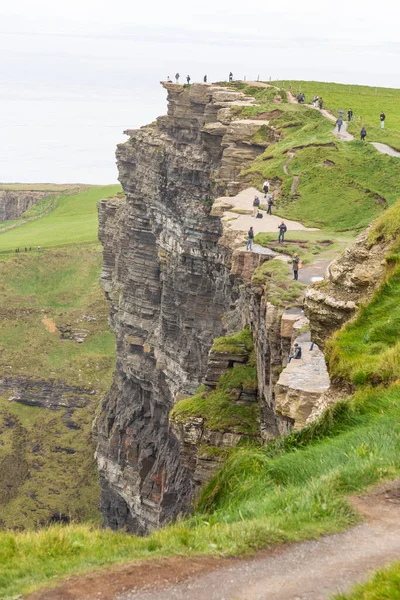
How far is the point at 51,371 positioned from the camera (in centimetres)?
8938

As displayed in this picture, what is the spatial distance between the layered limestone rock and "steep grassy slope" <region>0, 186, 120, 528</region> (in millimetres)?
56002

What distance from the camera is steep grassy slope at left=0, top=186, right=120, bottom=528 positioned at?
75750 millimetres

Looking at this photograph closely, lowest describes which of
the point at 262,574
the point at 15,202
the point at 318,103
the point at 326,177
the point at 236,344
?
the point at 15,202

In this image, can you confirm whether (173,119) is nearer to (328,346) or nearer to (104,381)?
(104,381)

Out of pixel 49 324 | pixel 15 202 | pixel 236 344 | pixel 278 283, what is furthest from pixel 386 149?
pixel 15 202

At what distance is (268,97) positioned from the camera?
70.5 metres

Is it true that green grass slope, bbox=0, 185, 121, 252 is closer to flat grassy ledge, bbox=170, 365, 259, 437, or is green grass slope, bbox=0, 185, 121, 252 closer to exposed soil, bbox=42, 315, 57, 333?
exposed soil, bbox=42, 315, 57, 333

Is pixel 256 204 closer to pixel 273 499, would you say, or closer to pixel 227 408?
pixel 227 408

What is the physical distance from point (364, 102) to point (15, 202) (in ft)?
333

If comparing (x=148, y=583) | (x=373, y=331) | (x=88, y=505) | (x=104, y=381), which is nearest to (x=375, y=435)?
(x=373, y=331)

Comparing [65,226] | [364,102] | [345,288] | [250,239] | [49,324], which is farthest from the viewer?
[65,226]

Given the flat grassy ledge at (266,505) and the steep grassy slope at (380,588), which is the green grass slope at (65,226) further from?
the steep grassy slope at (380,588)

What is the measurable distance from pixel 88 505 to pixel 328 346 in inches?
2482

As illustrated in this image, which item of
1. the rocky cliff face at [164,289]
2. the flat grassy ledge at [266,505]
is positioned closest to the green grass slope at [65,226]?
the rocky cliff face at [164,289]
